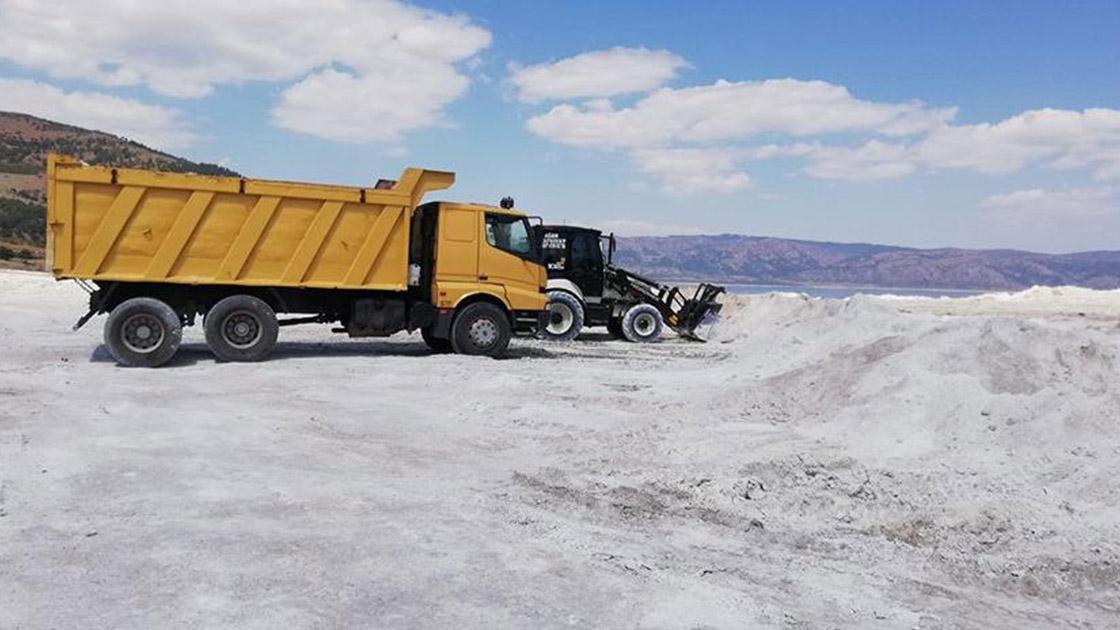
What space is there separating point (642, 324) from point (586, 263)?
5.98ft

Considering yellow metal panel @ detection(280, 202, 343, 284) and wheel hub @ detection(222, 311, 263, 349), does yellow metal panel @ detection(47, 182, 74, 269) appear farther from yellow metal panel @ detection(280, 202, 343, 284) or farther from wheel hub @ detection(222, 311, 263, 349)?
yellow metal panel @ detection(280, 202, 343, 284)

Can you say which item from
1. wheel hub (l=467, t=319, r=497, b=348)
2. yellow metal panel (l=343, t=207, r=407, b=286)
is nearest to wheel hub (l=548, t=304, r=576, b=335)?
wheel hub (l=467, t=319, r=497, b=348)

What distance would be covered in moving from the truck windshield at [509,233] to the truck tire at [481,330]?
968 millimetres

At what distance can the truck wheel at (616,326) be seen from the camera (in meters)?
19.7

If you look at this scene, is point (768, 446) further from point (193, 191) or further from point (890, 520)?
point (193, 191)

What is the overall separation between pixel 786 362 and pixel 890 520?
6.35 metres

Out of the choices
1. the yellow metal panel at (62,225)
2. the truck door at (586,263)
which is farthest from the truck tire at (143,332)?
the truck door at (586,263)

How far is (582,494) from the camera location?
6.43 metres

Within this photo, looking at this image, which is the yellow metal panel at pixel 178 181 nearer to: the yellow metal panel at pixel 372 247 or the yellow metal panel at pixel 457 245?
the yellow metal panel at pixel 372 247

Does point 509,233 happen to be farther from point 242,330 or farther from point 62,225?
point 62,225

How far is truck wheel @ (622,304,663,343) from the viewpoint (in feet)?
63.9

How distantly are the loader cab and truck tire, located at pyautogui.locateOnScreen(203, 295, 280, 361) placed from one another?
7293 mm

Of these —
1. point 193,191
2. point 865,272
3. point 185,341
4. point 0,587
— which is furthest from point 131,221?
point 865,272

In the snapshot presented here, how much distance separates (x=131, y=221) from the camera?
1197 cm
